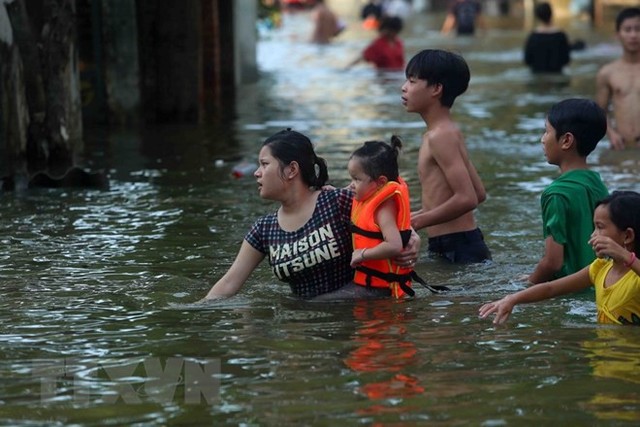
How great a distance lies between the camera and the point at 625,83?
1266 cm

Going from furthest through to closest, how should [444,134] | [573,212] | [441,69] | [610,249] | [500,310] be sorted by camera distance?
[444,134]
[441,69]
[573,212]
[500,310]
[610,249]

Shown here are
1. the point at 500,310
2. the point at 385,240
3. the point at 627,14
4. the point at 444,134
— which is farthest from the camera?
the point at 627,14

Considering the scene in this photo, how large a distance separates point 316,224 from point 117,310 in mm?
1071

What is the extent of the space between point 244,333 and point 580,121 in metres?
1.88

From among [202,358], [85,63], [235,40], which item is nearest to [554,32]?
[235,40]

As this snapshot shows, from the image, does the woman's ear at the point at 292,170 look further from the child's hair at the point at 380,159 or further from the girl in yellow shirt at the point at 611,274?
the girl in yellow shirt at the point at 611,274

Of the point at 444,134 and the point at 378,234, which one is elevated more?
the point at 444,134

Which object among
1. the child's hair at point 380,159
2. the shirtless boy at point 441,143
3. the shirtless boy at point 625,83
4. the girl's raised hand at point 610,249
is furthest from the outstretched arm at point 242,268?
the shirtless boy at point 625,83

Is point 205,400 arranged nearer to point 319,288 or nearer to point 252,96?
point 319,288

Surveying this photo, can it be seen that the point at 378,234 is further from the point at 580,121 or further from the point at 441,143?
the point at 441,143

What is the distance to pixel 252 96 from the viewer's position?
19547mm

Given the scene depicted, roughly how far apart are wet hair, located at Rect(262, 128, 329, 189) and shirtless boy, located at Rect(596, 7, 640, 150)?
18.5ft

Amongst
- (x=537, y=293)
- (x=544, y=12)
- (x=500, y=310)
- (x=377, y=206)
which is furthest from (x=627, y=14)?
(x=544, y=12)

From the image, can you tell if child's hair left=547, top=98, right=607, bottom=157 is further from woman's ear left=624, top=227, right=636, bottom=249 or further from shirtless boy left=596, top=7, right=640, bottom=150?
shirtless boy left=596, top=7, right=640, bottom=150
